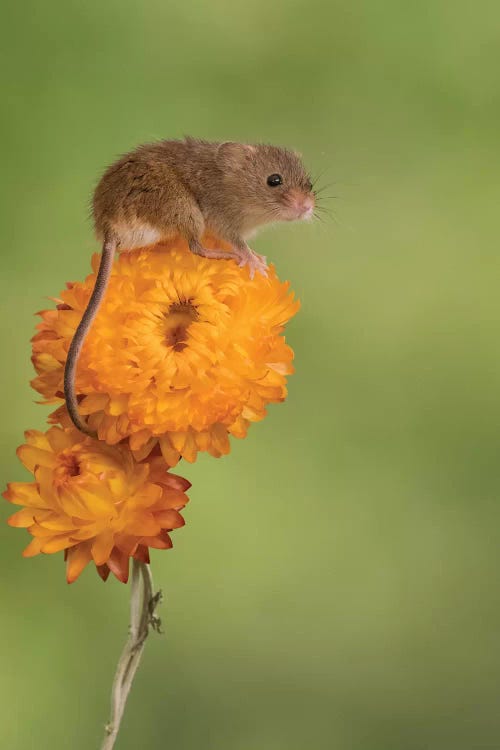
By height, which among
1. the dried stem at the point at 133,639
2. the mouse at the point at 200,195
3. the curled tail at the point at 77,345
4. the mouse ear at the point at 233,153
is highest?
the mouse ear at the point at 233,153

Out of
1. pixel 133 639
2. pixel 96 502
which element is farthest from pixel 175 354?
pixel 133 639

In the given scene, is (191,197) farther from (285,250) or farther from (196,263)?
(285,250)

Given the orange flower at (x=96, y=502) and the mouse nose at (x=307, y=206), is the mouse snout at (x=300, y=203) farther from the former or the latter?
the orange flower at (x=96, y=502)

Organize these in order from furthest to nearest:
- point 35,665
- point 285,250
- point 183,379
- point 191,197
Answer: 1. point 285,250
2. point 35,665
3. point 191,197
4. point 183,379

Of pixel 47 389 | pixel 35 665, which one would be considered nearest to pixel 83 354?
pixel 47 389

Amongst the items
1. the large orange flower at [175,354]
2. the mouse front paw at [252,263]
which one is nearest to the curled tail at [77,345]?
the large orange flower at [175,354]

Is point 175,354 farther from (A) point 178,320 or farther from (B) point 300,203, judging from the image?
(B) point 300,203
